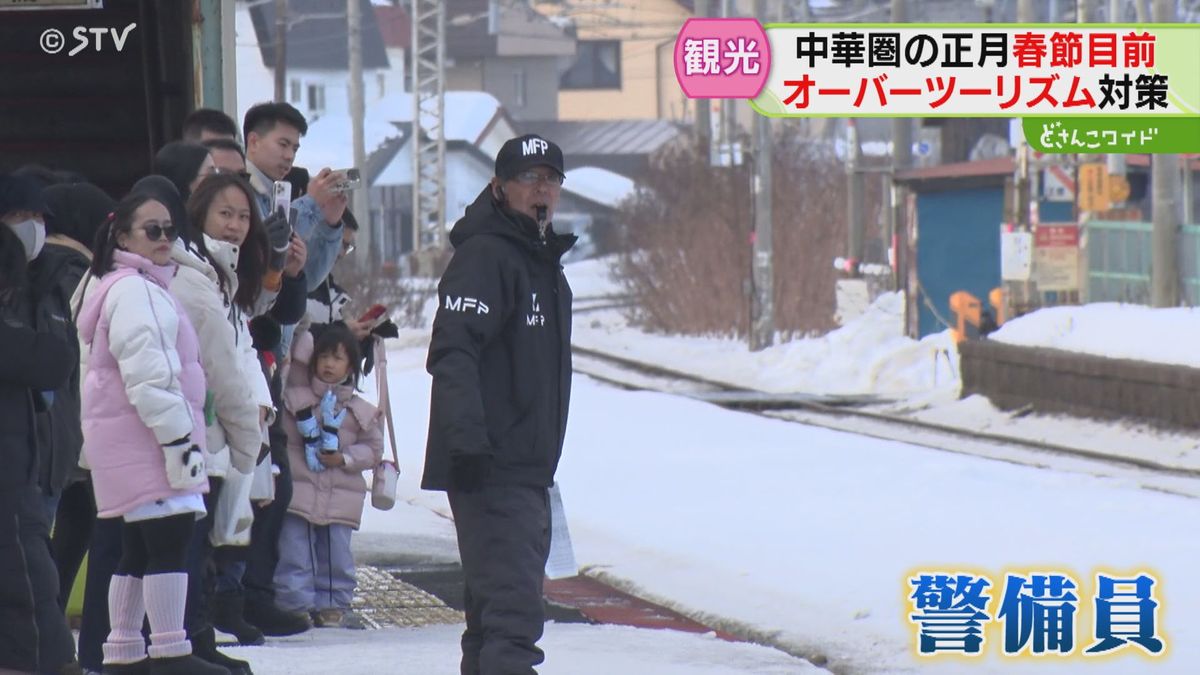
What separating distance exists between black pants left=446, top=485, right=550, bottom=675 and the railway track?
8.42m

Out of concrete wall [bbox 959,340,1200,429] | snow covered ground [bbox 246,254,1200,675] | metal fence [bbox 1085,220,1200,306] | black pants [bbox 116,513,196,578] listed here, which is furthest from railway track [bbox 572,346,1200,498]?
black pants [bbox 116,513,196,578]

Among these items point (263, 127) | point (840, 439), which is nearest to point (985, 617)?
point (263, 127)

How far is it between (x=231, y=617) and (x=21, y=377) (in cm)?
200

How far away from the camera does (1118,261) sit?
2841 centimetres

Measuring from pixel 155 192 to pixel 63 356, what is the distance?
600mm

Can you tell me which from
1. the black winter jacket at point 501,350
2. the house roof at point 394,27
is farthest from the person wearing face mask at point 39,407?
the house roof at point 394,27

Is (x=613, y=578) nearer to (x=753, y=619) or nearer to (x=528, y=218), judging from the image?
(x=753, y=619)

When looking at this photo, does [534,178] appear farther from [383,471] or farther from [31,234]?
[383,471]

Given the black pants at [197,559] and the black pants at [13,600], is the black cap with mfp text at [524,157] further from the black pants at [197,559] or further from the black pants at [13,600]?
the black pants at [13,600]

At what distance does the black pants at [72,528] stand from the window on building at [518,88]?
279 ft

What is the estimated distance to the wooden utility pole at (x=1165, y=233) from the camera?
2481 centimetres

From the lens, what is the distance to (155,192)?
6688mm

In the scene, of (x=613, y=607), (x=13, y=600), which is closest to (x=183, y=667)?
(x=13, y=600)

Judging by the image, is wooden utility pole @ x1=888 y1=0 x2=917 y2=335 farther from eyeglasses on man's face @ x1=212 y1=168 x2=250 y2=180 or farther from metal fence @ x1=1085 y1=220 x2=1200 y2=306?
eyeglasses on man's face @ x1=212 y1=168 x2=250 y2=180
